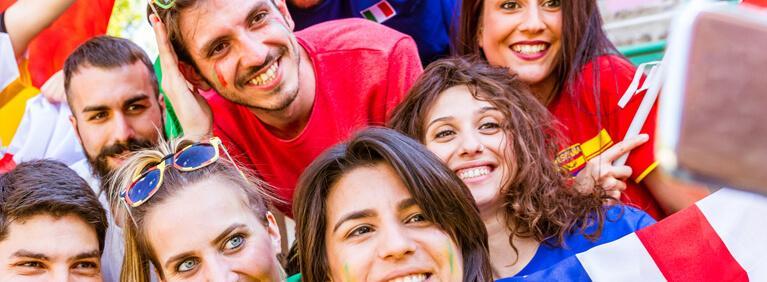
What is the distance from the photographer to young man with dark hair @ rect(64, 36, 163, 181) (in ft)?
9.78

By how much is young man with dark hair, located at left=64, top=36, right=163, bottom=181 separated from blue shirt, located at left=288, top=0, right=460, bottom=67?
586 millimetres

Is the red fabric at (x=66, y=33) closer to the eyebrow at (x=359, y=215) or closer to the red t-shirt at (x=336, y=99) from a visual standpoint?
the red t-shirt at (x=336, y=99)

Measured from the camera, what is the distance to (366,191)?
6.64ft

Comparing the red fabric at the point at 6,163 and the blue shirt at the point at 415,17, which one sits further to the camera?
the red fabric at the point at 6,163

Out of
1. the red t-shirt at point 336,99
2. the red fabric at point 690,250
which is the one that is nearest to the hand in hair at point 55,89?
the red t-shirt at point 336,99

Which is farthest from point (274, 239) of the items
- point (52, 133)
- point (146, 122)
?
point (52, 133)

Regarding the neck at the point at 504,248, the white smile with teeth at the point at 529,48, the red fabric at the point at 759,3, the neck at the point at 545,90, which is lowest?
the neck at the point at 504,248

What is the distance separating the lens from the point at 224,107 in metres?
2.92

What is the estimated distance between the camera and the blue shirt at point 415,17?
3.20 meters

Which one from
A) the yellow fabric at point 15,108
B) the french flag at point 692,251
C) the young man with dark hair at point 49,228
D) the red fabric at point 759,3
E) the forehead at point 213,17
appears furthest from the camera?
the yellow fabric at point 15,108

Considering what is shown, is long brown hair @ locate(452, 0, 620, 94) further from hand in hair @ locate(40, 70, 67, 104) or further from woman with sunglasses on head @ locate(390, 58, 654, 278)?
hand in hair @ locate(40, 70, 67, 104)

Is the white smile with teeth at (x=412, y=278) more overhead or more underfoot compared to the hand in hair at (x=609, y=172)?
more overhead

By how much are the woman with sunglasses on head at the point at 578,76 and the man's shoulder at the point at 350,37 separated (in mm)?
276

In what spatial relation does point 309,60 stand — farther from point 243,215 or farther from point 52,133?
point 52,133
